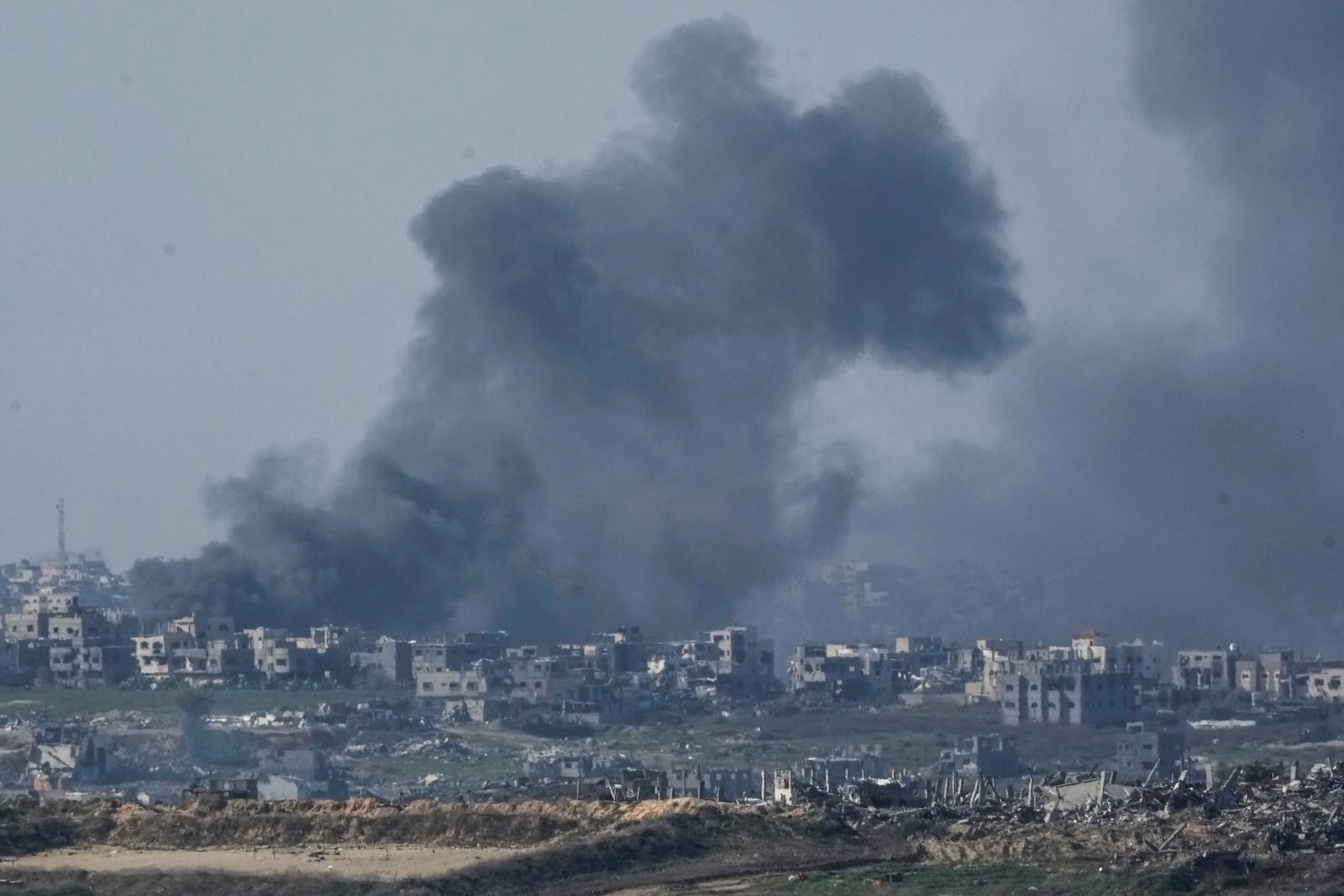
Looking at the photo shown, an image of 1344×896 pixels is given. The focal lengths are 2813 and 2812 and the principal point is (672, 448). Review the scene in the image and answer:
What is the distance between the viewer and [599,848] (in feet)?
105

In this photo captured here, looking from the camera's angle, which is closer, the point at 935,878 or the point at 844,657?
the point at 935,878

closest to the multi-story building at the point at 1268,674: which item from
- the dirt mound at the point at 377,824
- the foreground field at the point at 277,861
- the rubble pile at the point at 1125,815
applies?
the rubble pile at the point at 1125,815

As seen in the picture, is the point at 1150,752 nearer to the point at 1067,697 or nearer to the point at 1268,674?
the point at 1067,697

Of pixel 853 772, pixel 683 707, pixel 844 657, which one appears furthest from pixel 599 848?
pixel 844 657

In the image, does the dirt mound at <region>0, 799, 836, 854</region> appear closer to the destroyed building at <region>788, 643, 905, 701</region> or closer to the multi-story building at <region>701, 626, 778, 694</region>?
the destroyed building at <region>788, 643, 905, 701</region>

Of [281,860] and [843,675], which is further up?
[843,675]

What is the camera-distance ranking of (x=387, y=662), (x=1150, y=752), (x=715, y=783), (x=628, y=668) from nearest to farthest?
(x=715, y=783)
(x=1150, y=752)
(x=387, y=662)
(x=628, y=668)

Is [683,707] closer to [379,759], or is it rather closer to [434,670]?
[434,670]

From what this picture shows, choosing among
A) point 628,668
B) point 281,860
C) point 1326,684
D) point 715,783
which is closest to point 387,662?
point 628,668

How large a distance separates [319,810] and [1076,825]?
9.62 m

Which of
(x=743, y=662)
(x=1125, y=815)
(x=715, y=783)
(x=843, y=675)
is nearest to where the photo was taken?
(x=1125, y=815)

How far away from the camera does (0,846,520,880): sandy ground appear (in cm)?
3186

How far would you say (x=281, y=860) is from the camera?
33.0 metres

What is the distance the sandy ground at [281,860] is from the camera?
1254 inches
